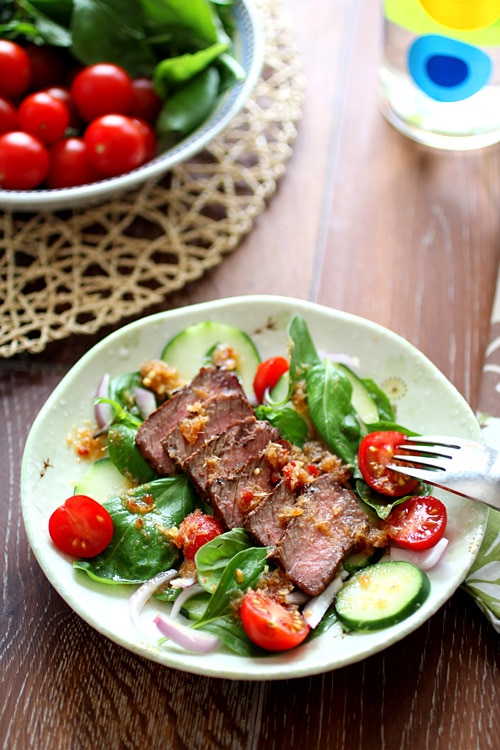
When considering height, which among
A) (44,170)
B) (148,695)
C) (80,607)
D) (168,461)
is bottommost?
(148,695)

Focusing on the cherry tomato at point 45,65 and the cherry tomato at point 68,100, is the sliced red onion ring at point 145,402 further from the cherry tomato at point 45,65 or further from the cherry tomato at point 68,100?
the cherry tomato at point 45,65

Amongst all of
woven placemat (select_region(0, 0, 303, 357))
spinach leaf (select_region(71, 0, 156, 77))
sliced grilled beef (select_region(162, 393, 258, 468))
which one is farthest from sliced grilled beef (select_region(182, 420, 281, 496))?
spinach leaf (select_region(71, 0, 156, 77))

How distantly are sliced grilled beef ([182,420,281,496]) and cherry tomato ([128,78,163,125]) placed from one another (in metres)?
1.68

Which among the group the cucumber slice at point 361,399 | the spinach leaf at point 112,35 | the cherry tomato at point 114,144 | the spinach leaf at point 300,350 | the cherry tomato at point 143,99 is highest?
the spinach leaf at point 112,35

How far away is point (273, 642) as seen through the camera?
80.8 inches

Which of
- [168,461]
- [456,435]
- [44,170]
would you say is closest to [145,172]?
[44,170]

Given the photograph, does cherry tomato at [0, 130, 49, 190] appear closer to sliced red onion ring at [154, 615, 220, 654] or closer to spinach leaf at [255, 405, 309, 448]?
spinach leaf at [255, 405, 309, 448]

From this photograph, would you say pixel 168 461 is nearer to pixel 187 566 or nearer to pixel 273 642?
pixel 187 566

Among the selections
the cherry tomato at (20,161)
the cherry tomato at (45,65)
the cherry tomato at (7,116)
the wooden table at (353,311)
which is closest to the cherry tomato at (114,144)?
the cherry tomato at (20,161)

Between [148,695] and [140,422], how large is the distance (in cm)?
85

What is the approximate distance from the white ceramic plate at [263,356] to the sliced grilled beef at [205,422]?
1.08ft

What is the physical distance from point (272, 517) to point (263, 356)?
2.39ft

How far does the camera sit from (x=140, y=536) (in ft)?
7.63

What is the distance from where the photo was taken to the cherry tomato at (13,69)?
131 inches
